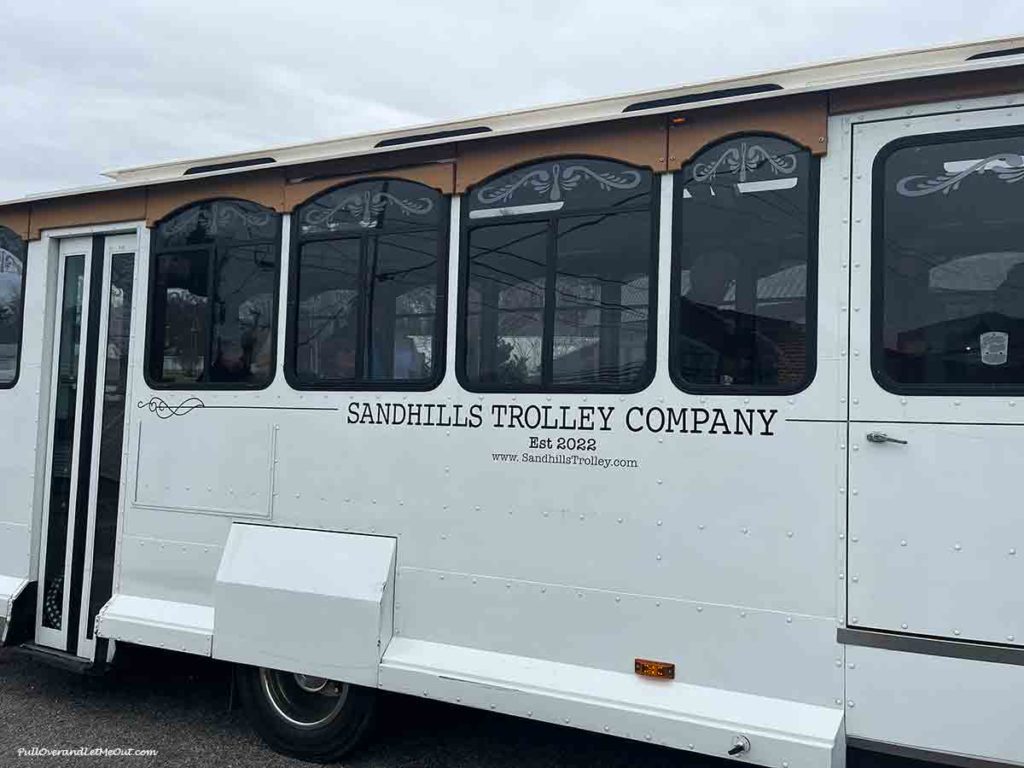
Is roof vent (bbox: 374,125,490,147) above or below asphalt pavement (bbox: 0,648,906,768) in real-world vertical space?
above

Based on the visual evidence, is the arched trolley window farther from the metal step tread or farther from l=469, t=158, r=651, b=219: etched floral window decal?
the metal step tread

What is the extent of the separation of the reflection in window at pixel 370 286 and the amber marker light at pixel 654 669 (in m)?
1.48

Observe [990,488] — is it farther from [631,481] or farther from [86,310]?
[86,310]

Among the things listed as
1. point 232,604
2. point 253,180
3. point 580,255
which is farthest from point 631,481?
point 253,180

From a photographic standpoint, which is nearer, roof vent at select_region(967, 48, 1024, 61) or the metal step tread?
roof vent at select_region(967, 48, 1024, 61)

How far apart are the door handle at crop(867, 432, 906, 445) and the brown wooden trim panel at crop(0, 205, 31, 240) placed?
471cm

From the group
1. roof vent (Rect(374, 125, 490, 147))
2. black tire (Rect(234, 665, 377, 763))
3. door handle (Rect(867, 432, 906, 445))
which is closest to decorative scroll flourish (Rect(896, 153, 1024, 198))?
door handle (Rect(867, 432, 906, 445))

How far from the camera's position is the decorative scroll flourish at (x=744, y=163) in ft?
11.4

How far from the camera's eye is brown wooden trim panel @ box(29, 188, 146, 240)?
504 centimetres

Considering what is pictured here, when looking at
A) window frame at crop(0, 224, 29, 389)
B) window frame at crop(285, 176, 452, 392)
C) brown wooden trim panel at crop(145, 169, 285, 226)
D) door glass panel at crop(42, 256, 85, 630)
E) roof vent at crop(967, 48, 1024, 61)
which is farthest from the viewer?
window frame at crop(0, 224, 29, 389)

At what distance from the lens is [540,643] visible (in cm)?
382

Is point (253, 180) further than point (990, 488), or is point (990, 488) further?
→ point (253, 180)

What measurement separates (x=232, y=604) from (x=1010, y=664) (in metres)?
3.26

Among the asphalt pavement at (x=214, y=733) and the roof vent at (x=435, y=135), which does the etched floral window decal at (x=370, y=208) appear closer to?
the roof vent at (x=435, y=135)
